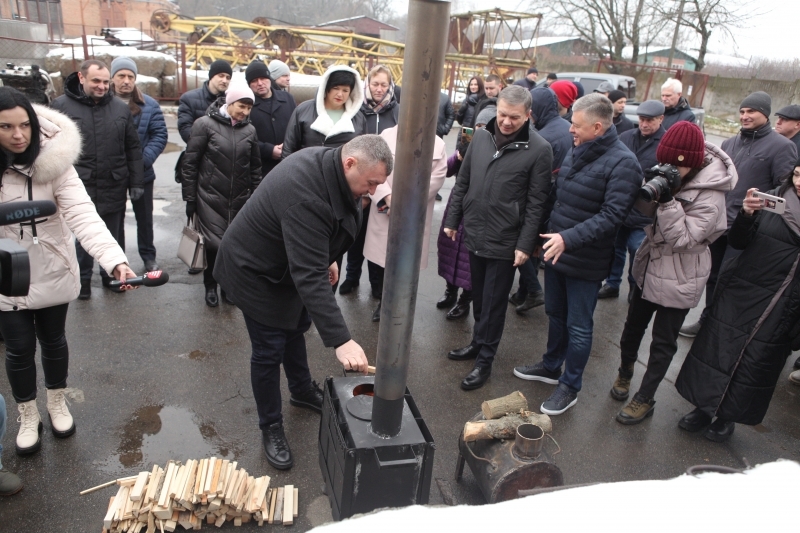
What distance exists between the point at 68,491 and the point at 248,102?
2985mm

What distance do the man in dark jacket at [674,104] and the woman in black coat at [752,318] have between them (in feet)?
10.5

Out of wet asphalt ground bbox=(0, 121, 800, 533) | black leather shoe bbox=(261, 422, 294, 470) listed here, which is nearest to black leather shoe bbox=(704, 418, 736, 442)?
wet asphalt ground bbox=(0, 121, 800, 533)

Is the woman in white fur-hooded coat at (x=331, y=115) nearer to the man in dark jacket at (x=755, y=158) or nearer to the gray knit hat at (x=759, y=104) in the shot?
the man in dark jacket at (x=755, y=158)

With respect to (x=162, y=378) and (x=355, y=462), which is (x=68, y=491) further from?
(x=355, y=462)

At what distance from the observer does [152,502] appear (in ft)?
8.38

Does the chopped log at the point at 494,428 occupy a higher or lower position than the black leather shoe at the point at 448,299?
higher

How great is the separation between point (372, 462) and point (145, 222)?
3947mm

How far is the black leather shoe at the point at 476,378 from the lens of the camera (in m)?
4.04

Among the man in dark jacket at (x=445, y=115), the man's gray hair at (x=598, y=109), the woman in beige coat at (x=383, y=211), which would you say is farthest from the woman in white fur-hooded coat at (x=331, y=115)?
the man in dark jacket at (x=445, y=115)

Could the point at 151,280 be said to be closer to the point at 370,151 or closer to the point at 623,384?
the point at 370,151

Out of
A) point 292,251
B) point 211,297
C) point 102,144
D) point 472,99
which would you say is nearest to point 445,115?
point 472,99

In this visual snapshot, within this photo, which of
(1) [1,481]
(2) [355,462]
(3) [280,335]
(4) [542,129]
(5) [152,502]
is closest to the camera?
(2) [355,462]

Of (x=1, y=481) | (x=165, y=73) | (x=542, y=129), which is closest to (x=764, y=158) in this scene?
(x=542, y=129)

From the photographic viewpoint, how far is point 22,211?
1.76m
